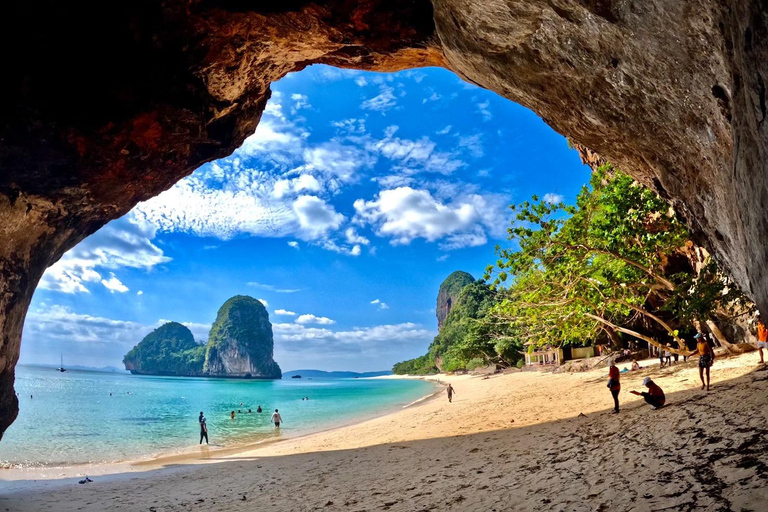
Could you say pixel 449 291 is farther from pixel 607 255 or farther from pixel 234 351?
pixel 607 255

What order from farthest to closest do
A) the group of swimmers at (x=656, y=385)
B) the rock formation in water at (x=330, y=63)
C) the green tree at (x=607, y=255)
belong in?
the green tree at (x=607, y=255)
the group of swimmers at (x=656, y=385)
the rock formation in water at (x=330, y=63)

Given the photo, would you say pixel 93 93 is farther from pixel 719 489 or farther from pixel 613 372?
pixel 613 372

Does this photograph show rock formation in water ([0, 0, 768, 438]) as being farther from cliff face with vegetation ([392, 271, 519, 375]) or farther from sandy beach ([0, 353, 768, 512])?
cliff face with vegetation ([392, 271, 519, 375])

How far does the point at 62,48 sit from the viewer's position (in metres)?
8.16

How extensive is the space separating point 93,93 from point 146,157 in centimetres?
176

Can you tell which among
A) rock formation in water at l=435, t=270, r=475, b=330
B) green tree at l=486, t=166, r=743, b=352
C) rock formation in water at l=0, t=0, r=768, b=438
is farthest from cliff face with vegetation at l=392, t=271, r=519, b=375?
rock formation in water at l=0, t=0, r=768, b=438

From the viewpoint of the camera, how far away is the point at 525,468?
604cm

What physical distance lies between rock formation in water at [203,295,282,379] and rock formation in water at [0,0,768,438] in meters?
129

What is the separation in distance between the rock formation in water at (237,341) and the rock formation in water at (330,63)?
129 m

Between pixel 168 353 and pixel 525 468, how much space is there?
175 metres

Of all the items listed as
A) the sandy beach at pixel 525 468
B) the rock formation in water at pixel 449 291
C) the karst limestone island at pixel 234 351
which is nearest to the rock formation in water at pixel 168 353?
the karst limestone island at pixel 234 351

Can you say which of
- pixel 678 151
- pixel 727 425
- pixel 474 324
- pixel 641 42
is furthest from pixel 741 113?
pixel 474 324

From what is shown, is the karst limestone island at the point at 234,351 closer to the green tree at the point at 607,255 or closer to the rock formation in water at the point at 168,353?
the rock formation in water at the point at 168,353

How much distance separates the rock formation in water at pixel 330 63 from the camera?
2.97 m
